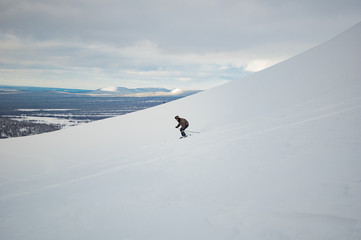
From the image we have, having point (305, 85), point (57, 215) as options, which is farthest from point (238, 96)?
point (57, 215)

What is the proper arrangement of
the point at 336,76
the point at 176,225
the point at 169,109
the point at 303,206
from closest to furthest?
the point at 303,206
the point at 176,225
the point at 336,76
the point at 169,109

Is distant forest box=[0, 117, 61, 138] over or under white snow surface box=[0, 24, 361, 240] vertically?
under

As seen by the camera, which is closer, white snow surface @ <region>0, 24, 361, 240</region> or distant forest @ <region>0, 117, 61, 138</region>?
white snow surface @ <region>0, 24, 361, 240</region>

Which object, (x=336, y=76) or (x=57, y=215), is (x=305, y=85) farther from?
(x=57, y=215)

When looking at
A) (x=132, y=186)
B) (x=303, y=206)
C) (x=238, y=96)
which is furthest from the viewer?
(x=238, y=96)

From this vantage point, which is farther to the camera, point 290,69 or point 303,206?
point 290,69

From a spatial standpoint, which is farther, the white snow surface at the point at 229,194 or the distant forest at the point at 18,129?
the distant forest at the point at 18,129

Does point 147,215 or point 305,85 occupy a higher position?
point 305,85

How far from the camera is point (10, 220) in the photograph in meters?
4.48

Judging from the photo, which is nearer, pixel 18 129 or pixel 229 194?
pixel 229 194

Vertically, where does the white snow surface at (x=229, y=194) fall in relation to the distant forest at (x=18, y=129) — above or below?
above

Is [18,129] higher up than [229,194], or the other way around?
Answer: [229,194]

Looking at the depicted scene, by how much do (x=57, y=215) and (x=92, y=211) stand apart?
2.58 feet

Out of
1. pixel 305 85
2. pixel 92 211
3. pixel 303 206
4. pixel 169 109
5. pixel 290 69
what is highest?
pixel 290 69
